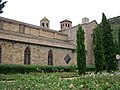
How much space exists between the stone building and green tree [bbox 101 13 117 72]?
34.9 ft

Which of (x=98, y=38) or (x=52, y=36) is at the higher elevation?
(x=52, y=36)

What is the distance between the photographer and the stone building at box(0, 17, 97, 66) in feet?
85.8

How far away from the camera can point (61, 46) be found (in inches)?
1286

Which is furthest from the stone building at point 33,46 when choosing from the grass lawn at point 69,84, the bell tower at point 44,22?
the grass lawn at point 69,84

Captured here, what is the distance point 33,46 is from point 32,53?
1.04 metres

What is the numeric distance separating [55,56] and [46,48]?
2024mm

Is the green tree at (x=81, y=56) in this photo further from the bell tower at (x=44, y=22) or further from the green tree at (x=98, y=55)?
the bell tower at (x=44, y=22)

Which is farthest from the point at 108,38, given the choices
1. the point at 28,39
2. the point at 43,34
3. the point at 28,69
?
the point at 43,34

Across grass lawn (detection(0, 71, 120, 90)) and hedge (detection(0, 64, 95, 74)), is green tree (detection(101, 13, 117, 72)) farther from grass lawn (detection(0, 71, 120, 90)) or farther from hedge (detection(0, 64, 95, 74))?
hedge (detection(0, 64, 95, 74))

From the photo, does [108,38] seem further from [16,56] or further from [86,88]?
[86,88]

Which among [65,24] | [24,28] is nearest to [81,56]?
[24,28]

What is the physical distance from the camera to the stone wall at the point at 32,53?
25.7 m

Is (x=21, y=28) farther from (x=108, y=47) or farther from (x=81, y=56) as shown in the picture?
(x=108, y=47)

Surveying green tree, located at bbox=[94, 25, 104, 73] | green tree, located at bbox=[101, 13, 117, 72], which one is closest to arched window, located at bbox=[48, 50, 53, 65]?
green tree, located at bbox=[94, 25, 104, 73]
